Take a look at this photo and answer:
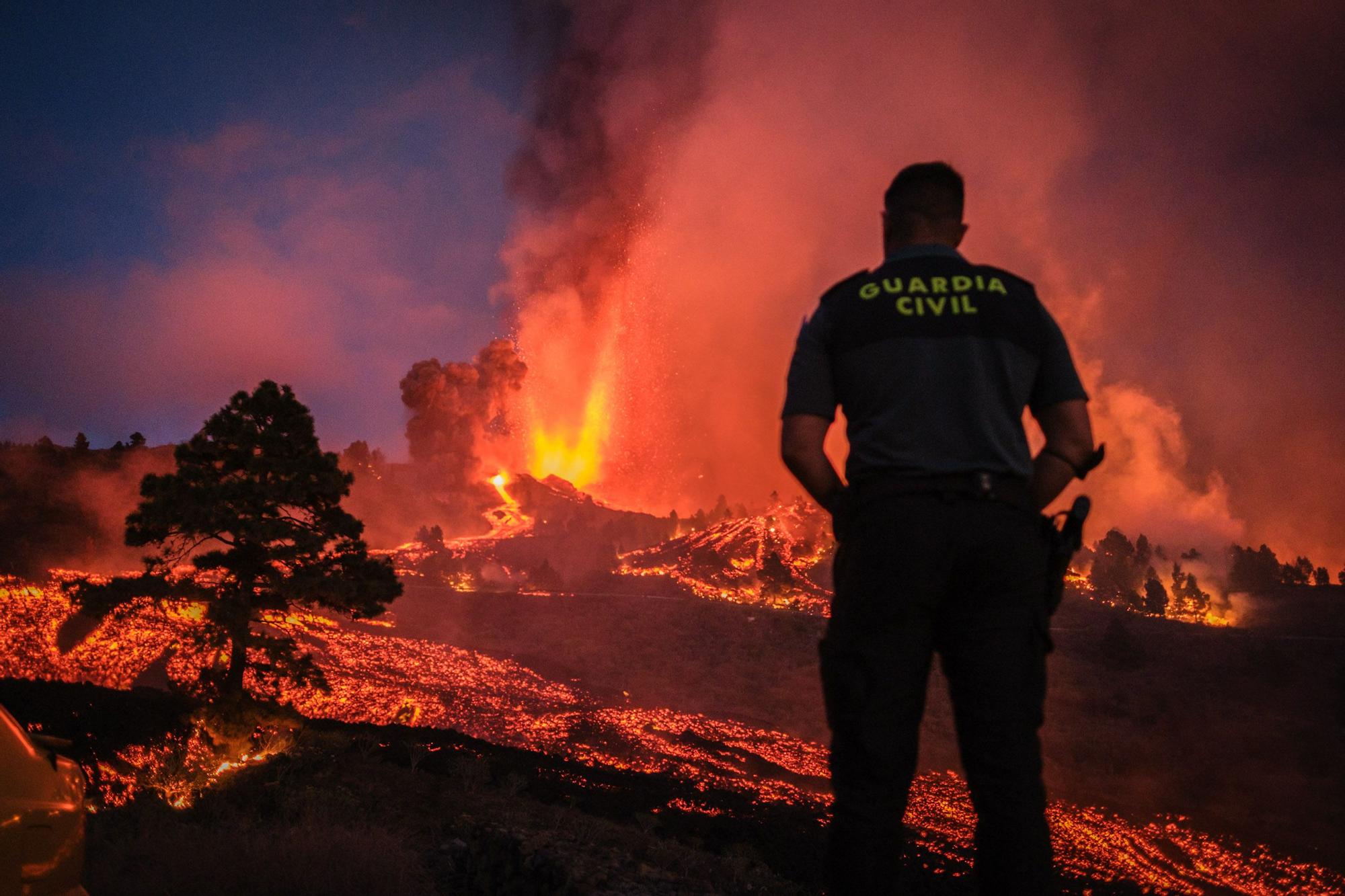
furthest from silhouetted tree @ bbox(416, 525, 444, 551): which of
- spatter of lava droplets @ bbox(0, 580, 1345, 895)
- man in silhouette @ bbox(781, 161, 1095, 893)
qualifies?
man in silhouette @ bbox(781, 161, 1095, 893)

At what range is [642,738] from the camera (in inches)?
1143

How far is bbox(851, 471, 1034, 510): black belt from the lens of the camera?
2.01 metres

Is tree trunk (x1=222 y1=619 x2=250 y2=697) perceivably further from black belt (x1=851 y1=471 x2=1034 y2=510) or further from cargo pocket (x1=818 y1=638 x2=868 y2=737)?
black belt (x1=851 y1=471 x2=1034 y2=510)

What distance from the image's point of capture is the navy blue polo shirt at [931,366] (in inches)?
82.5

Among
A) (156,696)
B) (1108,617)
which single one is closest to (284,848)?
(156,696)

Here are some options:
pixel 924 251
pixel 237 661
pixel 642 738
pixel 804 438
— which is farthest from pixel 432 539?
pixel 924 251

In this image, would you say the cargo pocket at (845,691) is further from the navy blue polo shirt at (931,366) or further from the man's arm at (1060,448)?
the man's arm at (1060,448)

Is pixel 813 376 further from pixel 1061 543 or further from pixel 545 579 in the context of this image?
pixel 545 579

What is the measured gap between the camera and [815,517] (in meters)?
181

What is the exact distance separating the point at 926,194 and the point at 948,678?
163 cm

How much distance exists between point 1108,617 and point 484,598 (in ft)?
204

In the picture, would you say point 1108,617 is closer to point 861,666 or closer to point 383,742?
point 383,742

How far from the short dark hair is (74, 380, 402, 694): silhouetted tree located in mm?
12567

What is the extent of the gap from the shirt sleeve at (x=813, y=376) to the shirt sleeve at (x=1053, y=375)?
2.25 ft
